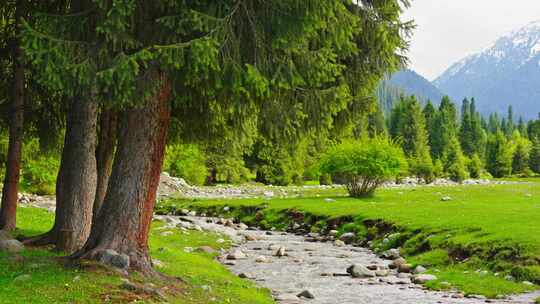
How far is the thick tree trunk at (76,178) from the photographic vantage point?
1276 cm

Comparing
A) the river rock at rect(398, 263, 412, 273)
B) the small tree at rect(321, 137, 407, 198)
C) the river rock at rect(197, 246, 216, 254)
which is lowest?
the river rock at rect(197, 246, 216, 254)

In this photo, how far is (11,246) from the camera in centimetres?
1276

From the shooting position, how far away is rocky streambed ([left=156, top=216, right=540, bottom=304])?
13.0 meters

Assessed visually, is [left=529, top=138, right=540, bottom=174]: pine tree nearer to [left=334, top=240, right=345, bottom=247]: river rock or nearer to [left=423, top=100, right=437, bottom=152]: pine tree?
[left=423, top=100, right=437, bottom=152]: pine tree

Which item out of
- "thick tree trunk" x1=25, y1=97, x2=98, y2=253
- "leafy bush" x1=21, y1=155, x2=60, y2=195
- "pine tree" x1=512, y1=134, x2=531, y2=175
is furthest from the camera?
"pine tree" x1=512, y1=134, x2=531, y2=175

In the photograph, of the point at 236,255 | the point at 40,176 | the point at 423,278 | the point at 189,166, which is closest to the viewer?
the point at 423,278

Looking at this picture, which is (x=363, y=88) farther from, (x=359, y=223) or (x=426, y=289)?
(x=359, y=223)

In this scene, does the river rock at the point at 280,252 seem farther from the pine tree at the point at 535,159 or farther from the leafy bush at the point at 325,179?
the pine tree at the point at 535,159

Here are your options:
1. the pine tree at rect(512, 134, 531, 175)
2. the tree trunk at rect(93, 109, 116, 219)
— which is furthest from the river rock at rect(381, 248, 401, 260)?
the pine tree at rect(512, 134, 531, 175)

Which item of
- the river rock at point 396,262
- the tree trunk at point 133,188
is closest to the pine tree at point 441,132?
the river rock at point 396,262

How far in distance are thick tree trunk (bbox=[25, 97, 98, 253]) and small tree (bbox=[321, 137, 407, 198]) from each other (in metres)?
23.4

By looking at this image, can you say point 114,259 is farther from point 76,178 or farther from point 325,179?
point 325,179

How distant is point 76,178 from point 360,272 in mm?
7944

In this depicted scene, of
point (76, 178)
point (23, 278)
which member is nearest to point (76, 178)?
point (76, 178)
